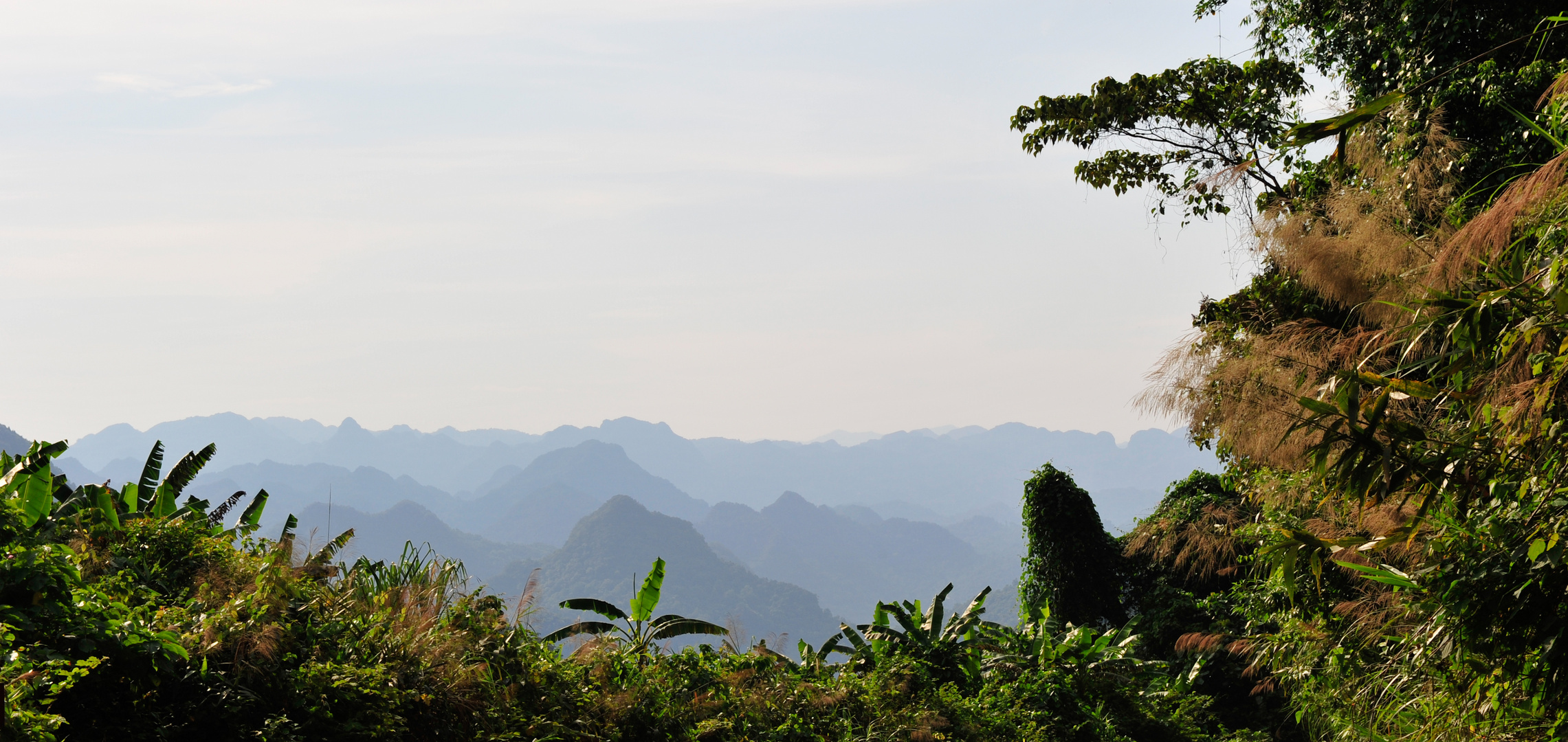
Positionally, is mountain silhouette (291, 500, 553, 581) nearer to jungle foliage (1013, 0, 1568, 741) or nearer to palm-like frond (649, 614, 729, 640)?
jungle foliage (1013, 0, 1568, 741)

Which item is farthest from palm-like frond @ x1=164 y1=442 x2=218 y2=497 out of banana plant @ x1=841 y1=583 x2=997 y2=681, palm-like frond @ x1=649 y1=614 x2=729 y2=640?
banana plant @ x1=841 y1=583 x2=997 y2=681

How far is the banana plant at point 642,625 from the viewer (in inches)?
266

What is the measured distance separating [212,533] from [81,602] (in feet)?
6.43

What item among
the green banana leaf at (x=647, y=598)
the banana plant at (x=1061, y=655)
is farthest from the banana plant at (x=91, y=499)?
the banana plant at (x=1061, y=655)

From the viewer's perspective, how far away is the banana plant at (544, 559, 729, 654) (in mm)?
6750

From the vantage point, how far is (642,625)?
7.11 m

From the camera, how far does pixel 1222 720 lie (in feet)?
39.4

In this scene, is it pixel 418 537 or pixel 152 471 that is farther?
pixel 418 537

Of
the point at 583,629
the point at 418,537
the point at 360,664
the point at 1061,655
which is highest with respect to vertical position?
the point at 418,537

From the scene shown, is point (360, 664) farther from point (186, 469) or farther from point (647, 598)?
point (186, 469)

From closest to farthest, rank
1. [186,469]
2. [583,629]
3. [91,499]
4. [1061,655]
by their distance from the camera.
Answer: [91,499]
[583,629]
[186,469]
[1061,655]

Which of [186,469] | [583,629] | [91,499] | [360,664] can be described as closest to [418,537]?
[186,469]

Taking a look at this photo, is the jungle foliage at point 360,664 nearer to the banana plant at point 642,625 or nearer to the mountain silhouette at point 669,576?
the banana plant at point 642,625

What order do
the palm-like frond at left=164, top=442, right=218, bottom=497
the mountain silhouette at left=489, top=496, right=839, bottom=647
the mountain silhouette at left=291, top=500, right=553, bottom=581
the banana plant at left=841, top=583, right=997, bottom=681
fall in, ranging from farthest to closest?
the mountain silhouette at left=291, top=500, right=553, bottom=581, the mountain silhouette at left=489, top=496, right=839, bottom=647, the banana plant at left=841, top=583, right=997, bottom=681, the palm-like frond at left=164, top=442, right=218, bottom=497
